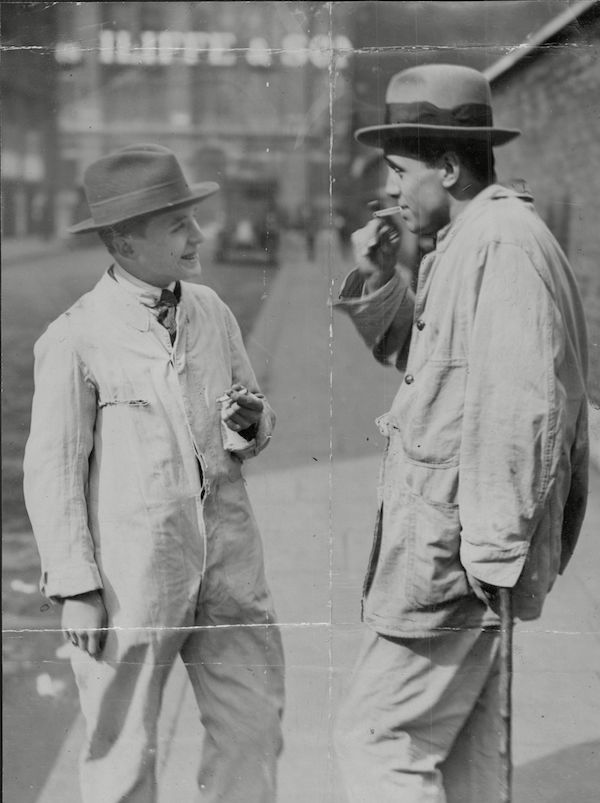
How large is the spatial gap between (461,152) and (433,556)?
1.07m

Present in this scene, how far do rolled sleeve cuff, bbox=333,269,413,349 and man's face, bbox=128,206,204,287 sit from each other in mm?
404

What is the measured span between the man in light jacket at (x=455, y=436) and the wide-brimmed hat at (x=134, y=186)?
19.3 inches

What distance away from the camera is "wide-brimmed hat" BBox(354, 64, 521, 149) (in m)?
3.55

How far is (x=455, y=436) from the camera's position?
3600 millimetres

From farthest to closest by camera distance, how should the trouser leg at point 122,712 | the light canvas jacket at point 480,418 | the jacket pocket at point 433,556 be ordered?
the trouser leg at point 122,712
the jacket pocket at point 433,556
the light canvas jacket at point 480,418

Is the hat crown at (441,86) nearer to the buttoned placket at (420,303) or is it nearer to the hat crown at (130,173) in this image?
the buttoned placket at (420,303)

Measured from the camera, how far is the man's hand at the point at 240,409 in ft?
12.1

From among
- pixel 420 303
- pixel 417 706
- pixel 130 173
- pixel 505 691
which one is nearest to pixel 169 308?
pixel 130 173

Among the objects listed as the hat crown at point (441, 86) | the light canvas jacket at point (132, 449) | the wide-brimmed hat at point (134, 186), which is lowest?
the light canvas jacket at point (132, 449)

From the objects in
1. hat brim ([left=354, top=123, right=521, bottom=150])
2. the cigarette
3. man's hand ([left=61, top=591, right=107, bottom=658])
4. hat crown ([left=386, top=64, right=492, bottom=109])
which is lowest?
man's hand ([left=61, top=591, right=107, bottom=658])

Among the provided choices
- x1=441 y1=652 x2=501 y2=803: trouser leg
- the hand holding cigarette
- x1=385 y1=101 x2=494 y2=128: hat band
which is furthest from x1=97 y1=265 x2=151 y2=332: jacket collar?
x1=441 y1=652 x2=501 y2=803: trouser leg

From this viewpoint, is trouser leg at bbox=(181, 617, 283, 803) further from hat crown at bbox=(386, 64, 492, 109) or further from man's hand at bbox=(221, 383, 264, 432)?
hat crown at bbox=(386, 64, 492, 109)

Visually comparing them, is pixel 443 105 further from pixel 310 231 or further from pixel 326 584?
pixel 326 584

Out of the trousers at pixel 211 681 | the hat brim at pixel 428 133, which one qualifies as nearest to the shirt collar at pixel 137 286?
the trousers at pixel 211 681
